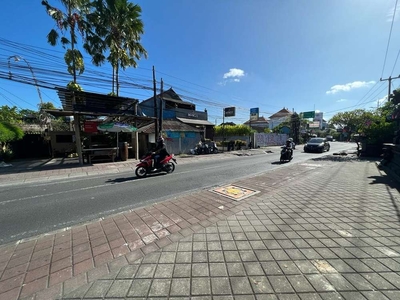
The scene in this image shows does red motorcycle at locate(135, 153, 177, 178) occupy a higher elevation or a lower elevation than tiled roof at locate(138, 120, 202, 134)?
lower

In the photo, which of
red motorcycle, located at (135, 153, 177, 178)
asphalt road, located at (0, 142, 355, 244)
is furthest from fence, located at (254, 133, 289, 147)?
asphalt road, located at (0, 142, 355, 244)

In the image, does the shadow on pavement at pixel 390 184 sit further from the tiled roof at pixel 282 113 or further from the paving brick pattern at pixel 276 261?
the tiled roof at pixel 282 113

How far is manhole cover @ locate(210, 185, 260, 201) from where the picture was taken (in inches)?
188

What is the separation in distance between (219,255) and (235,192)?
2.86m

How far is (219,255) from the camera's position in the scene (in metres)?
2.40

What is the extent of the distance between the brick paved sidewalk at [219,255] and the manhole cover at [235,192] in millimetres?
685

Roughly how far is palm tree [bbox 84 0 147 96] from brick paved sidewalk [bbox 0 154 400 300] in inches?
508

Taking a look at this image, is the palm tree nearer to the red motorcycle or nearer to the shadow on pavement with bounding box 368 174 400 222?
the red motorcycle

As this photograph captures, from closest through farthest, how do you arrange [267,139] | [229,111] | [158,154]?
[158,154] → [229,111] → [267,139]

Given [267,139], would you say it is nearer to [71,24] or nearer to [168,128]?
[168,128]

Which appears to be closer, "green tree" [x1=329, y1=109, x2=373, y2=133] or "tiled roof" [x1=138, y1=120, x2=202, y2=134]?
"tiled roof" [x1=138, y1=120, x2=202, y2=134]

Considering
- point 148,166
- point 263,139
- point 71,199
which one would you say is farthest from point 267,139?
point 71,199

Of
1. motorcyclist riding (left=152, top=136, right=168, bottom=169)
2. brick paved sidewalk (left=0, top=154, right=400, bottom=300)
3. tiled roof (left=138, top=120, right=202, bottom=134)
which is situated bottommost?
brick paved sidewalk (left=0, top=154, right=400, bottom=300)

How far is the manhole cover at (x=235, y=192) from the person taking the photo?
15.7ft
